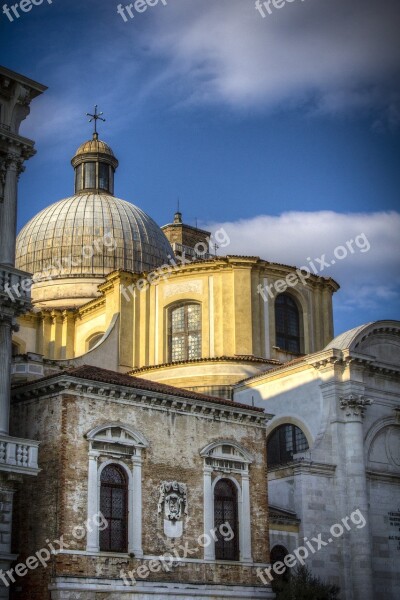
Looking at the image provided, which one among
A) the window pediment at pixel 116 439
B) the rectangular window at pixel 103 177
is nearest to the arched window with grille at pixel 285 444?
the window pediment at pixel 116 439

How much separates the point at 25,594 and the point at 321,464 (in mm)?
12502

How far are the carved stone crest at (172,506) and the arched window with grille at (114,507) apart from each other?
44.4 inches

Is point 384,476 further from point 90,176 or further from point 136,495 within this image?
point 90,176

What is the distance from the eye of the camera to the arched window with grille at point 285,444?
35.2m

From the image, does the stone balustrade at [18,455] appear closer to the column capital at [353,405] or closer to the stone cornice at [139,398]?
the stone cornice at [139,398]

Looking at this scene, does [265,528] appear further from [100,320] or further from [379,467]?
[100,320]

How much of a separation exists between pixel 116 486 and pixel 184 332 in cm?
1538

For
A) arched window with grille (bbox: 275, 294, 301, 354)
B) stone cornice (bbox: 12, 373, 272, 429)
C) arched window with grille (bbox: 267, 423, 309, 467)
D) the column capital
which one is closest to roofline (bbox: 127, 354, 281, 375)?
arched window with grille (bbox: 275, 294, 301, 354)

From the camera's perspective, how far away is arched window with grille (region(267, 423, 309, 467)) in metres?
35.2

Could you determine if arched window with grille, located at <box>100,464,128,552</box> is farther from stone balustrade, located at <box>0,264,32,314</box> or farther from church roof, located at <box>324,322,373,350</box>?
church roof, located at <box>324,322,373,350</box>

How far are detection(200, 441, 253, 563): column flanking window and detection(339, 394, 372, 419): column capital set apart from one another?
6288 mm

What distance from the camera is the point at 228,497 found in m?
28.3

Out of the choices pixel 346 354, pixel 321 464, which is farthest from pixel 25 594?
pixel 346 354

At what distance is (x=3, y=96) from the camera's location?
25906 mm
